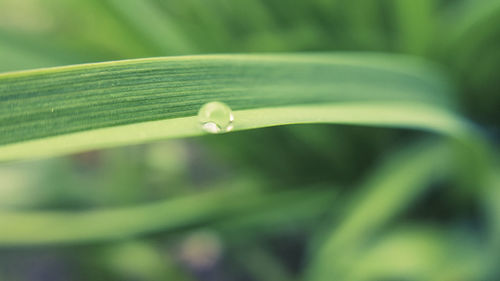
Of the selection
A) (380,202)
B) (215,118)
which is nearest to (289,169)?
(380,202)

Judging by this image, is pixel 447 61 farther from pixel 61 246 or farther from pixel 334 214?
pixel 61 246

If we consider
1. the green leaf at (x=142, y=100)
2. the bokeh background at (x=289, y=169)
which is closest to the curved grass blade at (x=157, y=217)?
the bokeh background at (x=289, y=169)

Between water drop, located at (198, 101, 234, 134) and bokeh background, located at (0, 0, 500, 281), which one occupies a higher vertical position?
bokeh background, located at (0, 0, 500, 281)

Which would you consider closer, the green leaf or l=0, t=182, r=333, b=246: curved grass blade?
the green leaf

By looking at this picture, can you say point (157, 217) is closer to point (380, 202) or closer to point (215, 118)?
point (380, 202)

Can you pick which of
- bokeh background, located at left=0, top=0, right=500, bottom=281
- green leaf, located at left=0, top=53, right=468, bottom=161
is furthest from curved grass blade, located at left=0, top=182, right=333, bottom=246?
green leaf, located at left=0, top=53, right=468, bottom=161

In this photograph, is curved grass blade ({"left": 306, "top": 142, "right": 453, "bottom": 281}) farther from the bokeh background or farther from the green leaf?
the green leaf
